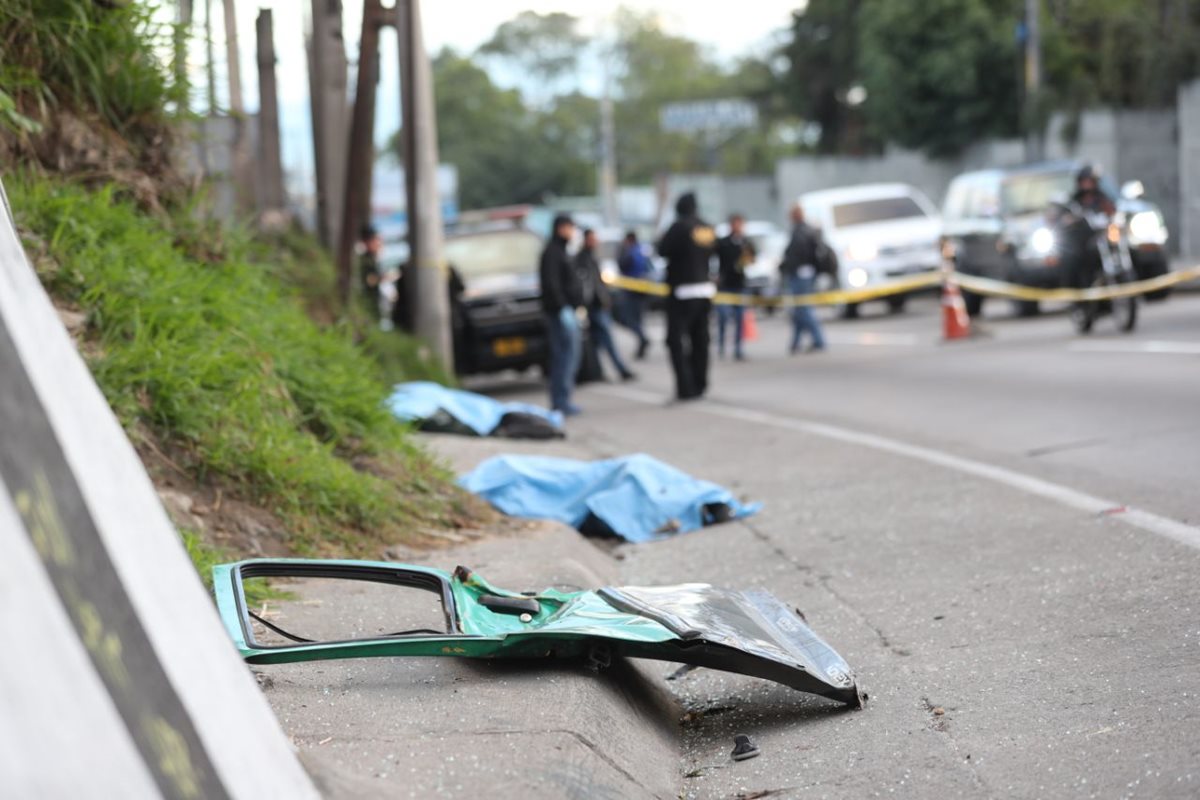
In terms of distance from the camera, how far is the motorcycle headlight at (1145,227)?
2244 centimetres

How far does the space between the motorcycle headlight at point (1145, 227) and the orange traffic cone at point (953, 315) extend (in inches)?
137

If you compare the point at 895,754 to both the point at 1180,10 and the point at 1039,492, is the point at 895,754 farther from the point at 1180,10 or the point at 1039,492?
the point at 1180,10

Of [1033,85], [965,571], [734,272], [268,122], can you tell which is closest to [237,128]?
[268,122]

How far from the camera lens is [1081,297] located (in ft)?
62.0

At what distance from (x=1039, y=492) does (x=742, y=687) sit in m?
3.29

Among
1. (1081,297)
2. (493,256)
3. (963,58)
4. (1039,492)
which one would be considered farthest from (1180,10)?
(1039,492)

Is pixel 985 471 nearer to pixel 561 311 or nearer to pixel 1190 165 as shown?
pixel 561 311

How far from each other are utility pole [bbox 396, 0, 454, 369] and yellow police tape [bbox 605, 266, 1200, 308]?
3.31m

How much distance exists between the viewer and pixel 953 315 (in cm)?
2045

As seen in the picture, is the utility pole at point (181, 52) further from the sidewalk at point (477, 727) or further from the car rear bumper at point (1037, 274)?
the car rear bumper at point (1037, 274)

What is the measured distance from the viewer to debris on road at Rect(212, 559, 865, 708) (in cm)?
462

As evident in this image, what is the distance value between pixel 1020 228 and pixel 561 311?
9.61 m

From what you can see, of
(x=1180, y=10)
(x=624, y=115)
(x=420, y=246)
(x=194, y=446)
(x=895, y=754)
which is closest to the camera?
(x=895, y=754)

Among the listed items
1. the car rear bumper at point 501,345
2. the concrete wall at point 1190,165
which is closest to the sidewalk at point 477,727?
the car rear bumper at point 501,345
